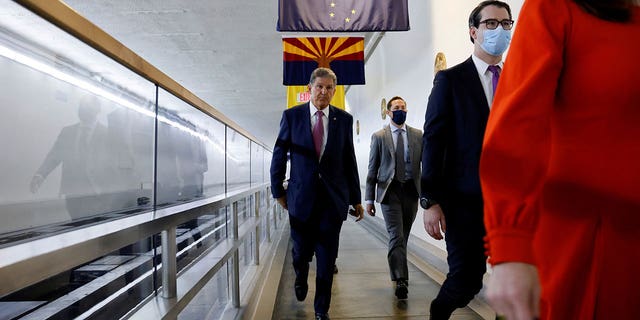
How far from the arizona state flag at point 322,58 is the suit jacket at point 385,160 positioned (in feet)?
9.28

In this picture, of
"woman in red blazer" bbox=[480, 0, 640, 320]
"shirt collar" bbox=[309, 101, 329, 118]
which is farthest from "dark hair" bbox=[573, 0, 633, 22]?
"shirt collar" bbox=[309, 101, 329, 118]

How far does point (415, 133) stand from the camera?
140 inches

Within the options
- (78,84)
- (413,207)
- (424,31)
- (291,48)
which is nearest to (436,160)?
(78,84)

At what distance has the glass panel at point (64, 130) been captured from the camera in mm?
847

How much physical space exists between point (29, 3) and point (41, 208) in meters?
0.53

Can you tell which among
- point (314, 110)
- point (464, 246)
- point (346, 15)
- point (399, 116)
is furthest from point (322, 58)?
point (464, 246)

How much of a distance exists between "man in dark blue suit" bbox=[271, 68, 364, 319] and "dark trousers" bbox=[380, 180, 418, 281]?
2.09 feet

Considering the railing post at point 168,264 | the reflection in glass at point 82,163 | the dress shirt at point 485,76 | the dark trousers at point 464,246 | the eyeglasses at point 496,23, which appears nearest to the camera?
the reflection in glass at point 82,163

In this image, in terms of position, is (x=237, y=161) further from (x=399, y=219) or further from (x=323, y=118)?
(x=399, y=219)

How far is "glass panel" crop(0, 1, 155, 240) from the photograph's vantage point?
2.78ft

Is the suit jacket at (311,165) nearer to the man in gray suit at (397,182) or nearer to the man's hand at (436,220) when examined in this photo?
the man in gray suit at (397,182)

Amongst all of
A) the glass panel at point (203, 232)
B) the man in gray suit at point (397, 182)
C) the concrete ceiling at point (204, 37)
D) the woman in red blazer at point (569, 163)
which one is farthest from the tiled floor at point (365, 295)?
the concrete ceiling at point (204, 37)

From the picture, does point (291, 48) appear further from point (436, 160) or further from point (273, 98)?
point (273, 98)

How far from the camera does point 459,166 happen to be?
1687 millimetres
